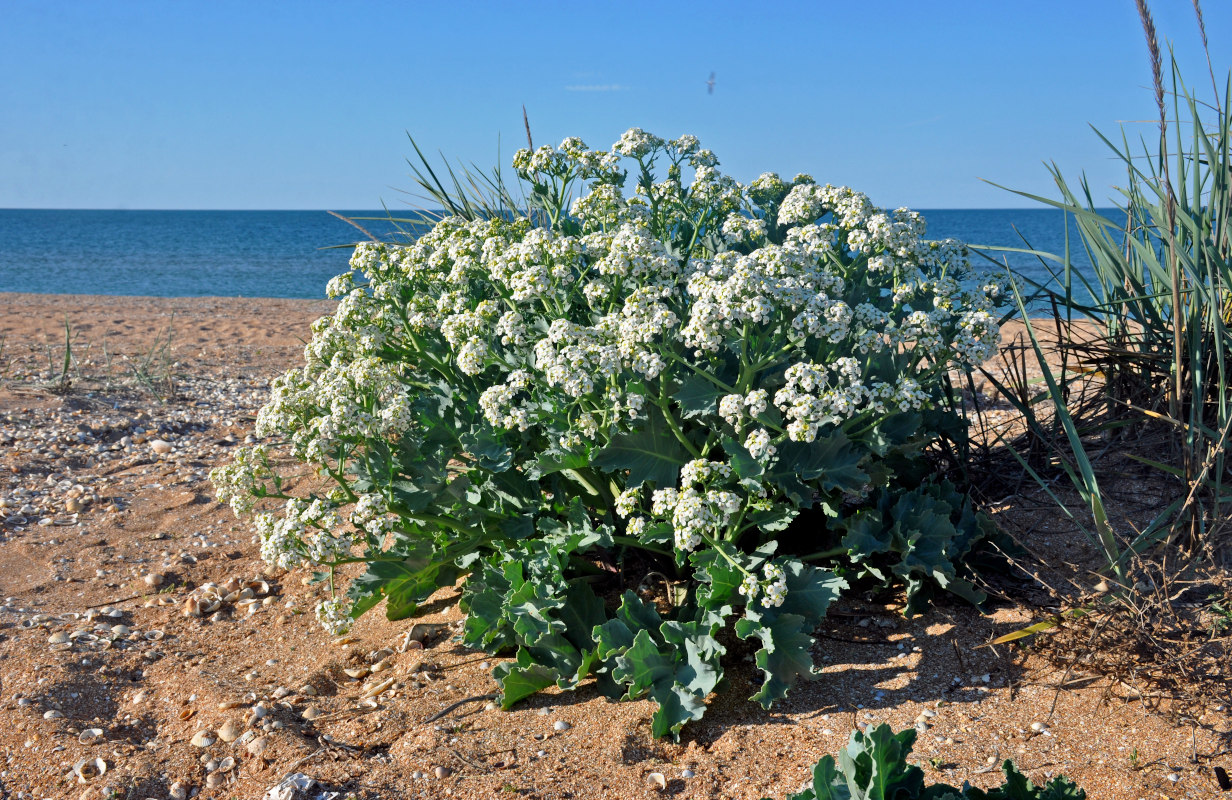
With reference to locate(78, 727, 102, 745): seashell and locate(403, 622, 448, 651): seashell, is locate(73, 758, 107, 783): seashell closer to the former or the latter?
locate(78, 727, 102, 745): seashell

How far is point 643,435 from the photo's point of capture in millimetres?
2973

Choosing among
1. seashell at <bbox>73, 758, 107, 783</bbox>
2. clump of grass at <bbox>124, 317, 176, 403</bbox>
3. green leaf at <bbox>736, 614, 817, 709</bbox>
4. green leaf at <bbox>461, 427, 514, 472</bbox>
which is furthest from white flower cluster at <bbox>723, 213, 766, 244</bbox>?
clump of grass at <bbox>124, 317, 176, 403</bbox>

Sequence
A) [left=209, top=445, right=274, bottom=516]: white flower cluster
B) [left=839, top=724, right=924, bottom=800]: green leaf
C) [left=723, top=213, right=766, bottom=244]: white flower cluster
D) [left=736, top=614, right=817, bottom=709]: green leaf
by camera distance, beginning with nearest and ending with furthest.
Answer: [left=839, top=724, right=924, bottom=800]: green leaf
[left=736, top=614, right=817, bottom=709]: green leaf
[left=209, top=445, right=274, bottom=516]: white flower cluster
[left=723, top=213, right=766, bottom=244]: white flower cluster

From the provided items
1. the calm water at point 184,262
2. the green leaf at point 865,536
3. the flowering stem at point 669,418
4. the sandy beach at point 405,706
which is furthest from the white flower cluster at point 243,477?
the calm water at point 184,262

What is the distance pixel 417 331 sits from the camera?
11.5 ft

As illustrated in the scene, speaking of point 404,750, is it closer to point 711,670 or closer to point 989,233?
point 711,670

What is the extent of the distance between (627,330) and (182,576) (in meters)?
3.06

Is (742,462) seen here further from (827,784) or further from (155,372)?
(155,372)

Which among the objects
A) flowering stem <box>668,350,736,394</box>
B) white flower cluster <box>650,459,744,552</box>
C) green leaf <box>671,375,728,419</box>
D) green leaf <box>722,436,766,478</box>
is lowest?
white flower cluster <box>650,459,744,552</box>

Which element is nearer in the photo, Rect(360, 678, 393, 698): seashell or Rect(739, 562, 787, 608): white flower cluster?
Rect(739, 562, 787, 608): white flower cluster

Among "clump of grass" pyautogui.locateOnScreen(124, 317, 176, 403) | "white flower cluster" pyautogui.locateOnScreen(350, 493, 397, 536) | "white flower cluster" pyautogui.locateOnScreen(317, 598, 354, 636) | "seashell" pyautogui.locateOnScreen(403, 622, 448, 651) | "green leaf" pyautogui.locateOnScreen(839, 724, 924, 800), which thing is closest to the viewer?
"green leaf" pyautogui.locateOnScreen(839, 724, 924, 800)

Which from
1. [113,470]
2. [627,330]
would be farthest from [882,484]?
[113,470]

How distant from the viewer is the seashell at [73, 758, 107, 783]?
9.21 ft

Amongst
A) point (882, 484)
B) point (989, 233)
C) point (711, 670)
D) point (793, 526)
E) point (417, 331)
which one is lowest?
point (711, 670)
